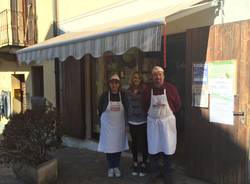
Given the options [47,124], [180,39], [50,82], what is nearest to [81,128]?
[50,82]

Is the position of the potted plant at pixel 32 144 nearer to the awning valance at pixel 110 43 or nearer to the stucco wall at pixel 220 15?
the awning valance at pixel 110 43

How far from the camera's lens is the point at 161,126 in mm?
5773

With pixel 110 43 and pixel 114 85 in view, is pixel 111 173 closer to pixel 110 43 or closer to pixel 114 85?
pixel 114 85

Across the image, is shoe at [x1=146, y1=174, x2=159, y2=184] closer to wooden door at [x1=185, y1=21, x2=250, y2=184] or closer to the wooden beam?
wooden door at [x1=185, y1=21, x2=250, y2=184]

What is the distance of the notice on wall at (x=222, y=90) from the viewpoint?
5.54m

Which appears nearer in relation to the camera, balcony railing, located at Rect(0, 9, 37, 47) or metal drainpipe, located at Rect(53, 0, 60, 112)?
metal drainpipe, located at Rect(53, 0, 60, 112)

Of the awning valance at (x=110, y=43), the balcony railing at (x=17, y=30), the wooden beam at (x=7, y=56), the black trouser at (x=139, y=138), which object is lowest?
the black trouser at (x=139, y=138)

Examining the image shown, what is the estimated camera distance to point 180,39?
274 inches

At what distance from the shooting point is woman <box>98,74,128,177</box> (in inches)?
253

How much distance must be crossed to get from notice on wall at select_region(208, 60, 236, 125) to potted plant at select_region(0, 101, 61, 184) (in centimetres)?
263

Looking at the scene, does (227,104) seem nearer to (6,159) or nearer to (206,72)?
(206,72)

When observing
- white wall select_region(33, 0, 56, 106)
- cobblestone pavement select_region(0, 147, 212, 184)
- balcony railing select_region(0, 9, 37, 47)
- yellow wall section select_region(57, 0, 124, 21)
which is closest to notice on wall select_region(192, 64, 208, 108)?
cobblestone pavement select_region(0, 147, 212, 184)

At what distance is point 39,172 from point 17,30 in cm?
750

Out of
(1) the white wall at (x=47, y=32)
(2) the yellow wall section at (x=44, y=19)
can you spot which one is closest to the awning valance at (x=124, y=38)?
(1) the white wall at (x=47, y=32)
